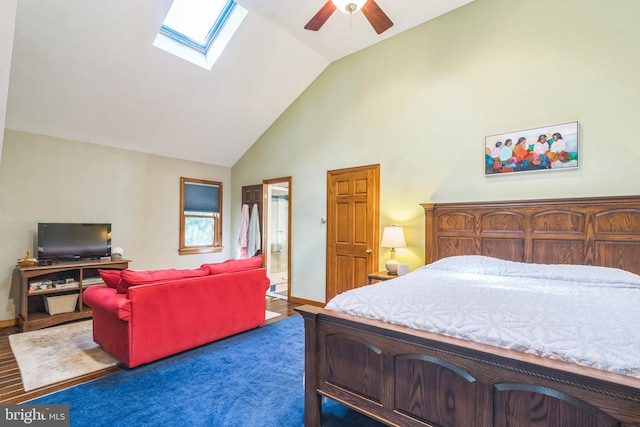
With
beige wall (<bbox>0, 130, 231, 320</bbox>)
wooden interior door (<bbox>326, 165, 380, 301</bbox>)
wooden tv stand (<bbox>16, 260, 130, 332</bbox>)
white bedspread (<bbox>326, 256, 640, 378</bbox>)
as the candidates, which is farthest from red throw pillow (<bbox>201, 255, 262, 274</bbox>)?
beige wall (<bbox>0, 130, 231, 320</bbox>)

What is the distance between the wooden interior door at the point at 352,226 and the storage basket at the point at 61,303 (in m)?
3.47

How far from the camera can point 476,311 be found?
1.57 m

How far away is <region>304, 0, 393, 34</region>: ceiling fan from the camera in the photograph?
8.79 ft

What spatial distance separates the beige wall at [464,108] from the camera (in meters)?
2.84

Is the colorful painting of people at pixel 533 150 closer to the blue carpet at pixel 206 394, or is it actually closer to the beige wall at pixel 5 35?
the blue carpet at pixel 206 394

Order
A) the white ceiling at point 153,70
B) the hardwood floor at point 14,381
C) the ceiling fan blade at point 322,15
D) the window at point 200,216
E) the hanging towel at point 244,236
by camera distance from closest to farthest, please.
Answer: the hardwood floor at point 14,381 < the ceiling fan blade at point 322,15 < the white ceiling at point 153,70 < the window at point 200,216 < the hanging towel at point 244,236

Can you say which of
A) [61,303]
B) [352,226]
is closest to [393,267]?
[352,226]

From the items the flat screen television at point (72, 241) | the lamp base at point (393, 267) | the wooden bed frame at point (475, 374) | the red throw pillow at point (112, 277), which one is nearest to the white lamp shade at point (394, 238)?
the lamp base at point (393, 267)

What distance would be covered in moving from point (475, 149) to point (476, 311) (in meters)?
2.51

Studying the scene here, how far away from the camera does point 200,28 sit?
160 inches

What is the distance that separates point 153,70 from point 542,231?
15.9 feet

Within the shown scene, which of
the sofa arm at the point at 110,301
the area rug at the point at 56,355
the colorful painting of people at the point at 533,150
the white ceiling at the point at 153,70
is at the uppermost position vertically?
the white ceiling at the point at 153,70

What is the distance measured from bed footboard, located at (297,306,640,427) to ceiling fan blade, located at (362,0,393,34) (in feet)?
8.52

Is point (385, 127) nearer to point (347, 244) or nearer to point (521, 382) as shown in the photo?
point (347, 244)
